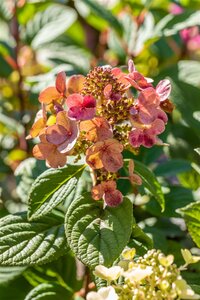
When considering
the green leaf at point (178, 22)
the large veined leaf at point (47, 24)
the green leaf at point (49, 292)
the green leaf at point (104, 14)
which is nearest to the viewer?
the green leaf at point (49, 292)

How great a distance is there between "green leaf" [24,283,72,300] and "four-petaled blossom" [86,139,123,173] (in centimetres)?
34

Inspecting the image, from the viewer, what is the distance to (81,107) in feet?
3.37

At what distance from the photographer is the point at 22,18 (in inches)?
73.5

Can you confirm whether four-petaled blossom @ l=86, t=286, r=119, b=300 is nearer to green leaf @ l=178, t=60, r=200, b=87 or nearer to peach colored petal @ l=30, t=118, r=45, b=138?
peach colored petal @ l=30, t=118, r=45, b=138

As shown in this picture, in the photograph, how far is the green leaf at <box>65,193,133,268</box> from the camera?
1.03m

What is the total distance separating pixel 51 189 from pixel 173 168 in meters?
0.37

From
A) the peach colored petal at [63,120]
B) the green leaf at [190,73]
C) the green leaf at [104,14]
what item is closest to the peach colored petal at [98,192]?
the peach colored petal at [63,120]

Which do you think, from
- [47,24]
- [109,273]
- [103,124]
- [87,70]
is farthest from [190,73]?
[109,273]

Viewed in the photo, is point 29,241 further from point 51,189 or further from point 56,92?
point 56,92

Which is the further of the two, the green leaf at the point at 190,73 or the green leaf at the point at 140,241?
the green leaf at the point at 190,73

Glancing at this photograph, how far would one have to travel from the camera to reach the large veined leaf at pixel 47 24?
6.15 ft

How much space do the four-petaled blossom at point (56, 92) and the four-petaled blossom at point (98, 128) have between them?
0.35ft

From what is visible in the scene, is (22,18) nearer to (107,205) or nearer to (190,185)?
(190,185)

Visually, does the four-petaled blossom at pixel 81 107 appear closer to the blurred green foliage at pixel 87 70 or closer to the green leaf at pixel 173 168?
the blurred green foliage at pixel 87 70
